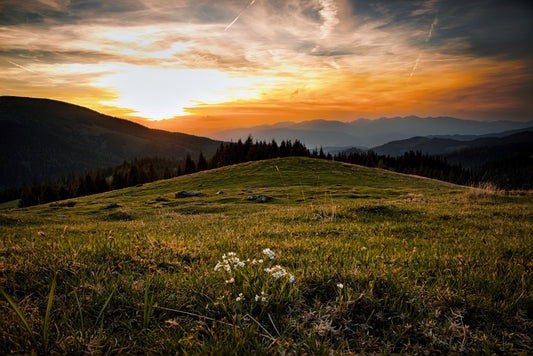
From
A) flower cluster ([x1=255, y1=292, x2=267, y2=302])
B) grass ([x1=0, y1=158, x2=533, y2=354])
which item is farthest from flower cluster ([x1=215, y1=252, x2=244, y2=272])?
flower cluster ([x1=255, y1=292, x2=267, y2=302])

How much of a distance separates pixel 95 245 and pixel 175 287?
8.49ft

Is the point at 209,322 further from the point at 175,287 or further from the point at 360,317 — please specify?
the point at 360,317

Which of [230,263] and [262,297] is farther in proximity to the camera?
[230,263]

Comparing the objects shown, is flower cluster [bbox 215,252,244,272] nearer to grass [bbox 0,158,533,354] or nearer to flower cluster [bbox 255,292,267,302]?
grass [bbox 0,158,533,354]

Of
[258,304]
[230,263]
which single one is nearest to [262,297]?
[258,304]

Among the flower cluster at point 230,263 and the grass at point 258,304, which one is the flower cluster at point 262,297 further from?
the flower cluster at point 230,263

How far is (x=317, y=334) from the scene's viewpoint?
2152 mm


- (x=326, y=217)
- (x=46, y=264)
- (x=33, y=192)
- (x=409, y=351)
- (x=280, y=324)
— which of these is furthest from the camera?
(x=33, y=192)

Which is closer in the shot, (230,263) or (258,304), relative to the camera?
(258,304)

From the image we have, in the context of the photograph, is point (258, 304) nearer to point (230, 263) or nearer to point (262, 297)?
point (262, 297)

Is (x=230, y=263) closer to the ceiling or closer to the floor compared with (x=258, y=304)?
closer to the ceiling

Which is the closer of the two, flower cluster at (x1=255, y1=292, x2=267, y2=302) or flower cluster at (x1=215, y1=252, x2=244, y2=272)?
flower cluster at (x1=255, y1=292, x2=267, y2=302)

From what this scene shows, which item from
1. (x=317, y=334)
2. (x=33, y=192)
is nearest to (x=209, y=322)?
(x=317, y=334)

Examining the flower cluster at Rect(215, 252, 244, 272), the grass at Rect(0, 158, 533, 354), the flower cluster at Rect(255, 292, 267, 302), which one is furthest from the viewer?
the flower cluster at Rect(215, 252, 244, 272)
